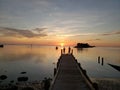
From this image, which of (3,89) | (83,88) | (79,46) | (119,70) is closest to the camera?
(83,88)

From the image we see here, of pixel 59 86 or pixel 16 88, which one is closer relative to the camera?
pixel 59 86

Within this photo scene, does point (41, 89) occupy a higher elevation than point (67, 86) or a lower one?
lower

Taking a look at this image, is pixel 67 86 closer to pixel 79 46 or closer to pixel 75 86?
pixel 75 86

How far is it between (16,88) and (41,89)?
307cm

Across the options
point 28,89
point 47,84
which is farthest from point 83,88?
point 28,89

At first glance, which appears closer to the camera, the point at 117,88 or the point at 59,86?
the point at 59,86

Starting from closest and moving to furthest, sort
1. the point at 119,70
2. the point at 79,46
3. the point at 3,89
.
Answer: the point at 3,89 < the point at 119,70 < the point at 79,46

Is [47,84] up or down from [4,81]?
up

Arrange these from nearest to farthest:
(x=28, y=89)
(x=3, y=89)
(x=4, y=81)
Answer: (x=28, y=89) → (x=3, y=89) → (x=4, y=81)

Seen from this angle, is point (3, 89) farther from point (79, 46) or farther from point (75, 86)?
point (79, 46)

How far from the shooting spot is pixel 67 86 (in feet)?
33.9

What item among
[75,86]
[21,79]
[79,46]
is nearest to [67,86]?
[75,86]

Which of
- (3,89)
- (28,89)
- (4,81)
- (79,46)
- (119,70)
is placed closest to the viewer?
(28,89)

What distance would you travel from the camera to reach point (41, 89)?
1864 cm
